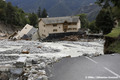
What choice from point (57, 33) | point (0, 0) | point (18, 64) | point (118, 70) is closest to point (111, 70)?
point (118, 70)

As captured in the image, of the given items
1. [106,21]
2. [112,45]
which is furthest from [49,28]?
[112,45]

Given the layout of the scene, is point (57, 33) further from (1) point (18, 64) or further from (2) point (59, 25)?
(1) point (18, 64)

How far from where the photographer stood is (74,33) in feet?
192

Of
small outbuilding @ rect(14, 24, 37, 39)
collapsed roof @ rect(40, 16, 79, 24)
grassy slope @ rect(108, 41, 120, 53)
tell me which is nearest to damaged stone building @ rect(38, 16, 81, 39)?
collapsed roof @ rect(40, 16, 79, 24)

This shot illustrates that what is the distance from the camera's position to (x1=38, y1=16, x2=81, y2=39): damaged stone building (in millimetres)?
56281

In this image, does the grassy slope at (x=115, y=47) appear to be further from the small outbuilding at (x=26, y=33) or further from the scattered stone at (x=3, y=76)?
the small outbuilding at (x=26, y=33)

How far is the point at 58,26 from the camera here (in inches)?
2256

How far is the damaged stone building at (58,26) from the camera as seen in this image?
5628cm

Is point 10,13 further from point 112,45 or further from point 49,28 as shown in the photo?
Answer: point 112,45

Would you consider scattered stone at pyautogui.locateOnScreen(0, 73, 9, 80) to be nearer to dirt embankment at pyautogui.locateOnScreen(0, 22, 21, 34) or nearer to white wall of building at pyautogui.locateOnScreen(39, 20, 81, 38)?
white wall of building at pyautogui.locateOnScreen(39, 20, 81, 38)

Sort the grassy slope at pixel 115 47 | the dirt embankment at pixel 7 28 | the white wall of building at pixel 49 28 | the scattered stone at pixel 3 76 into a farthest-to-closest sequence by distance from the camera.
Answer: the dirt embankment at pixel 7 28 < the white wall of building at pixel 49 28 < the grassy slope at pixel 115 47 < the scattered stone at pixel 3 76

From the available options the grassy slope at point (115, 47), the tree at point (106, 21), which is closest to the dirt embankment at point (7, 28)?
the tree at point (106, 21)

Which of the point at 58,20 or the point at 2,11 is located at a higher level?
the point at 2,11

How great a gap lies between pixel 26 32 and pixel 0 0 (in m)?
33.8
